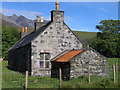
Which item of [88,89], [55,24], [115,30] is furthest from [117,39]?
[88,89]

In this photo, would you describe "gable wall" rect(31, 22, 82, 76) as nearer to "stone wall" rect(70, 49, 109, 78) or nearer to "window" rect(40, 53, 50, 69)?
"window" rect(40, 53, 50, 69)

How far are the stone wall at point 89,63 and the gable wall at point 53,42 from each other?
5.66m

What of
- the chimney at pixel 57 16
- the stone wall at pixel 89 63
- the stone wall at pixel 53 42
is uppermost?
the chimney at pixel 57 16

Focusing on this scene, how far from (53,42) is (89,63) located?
20.8 ft

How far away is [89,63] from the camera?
16594 mm

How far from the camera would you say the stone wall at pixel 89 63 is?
627 inches

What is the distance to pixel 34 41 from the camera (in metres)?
20.5

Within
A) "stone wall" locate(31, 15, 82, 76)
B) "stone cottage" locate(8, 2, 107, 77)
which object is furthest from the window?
"stone wall" locate(31, 15, 82, 76)

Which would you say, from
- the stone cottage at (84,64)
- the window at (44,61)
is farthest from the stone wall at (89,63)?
the window at (44,61)

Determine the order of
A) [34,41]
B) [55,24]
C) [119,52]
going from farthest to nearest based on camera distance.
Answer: [119,52] → [55,24] → [34,41]

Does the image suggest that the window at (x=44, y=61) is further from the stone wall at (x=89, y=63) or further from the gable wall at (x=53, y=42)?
the stone wall at (x=89, y=63)

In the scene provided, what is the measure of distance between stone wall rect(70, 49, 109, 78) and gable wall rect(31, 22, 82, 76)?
566cm

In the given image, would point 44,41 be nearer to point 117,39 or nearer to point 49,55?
point 49,55

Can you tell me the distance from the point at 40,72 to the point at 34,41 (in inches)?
135
